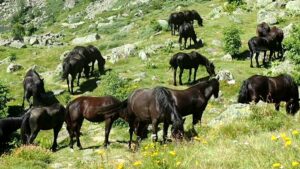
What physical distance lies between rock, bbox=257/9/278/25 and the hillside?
99 mm

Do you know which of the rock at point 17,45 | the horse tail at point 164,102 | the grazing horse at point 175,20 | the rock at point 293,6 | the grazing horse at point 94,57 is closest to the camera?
the horse tail at point 164,102

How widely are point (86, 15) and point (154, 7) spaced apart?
2124 inches

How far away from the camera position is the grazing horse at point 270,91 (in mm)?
17859

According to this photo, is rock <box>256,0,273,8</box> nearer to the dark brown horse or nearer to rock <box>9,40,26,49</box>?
rock <box>9,40,26,49</box>

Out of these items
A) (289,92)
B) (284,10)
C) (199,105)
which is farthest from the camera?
(284,10)

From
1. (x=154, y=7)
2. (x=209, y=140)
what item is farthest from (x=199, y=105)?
(x=154, y=7)

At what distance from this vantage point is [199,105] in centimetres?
1547


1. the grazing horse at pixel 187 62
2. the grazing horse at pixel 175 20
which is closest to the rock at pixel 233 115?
the grazing horse at pixel 187 62

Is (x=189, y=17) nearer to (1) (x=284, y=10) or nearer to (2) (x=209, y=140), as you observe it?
(1) (x=284, y=10)

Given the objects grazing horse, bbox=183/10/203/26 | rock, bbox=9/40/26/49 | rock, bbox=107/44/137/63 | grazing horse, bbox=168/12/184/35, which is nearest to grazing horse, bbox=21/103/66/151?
rock, bbox=107/44/137/63

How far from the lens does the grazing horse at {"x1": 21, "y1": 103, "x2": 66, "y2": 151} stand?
1722 centimetres

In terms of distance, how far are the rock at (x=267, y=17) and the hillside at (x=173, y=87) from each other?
0.10 metres

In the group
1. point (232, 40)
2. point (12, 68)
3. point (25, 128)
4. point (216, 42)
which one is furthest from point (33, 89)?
point (216, 42)

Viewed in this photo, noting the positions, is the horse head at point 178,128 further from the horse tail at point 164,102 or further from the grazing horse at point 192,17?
the grazing horse at point 192,17
